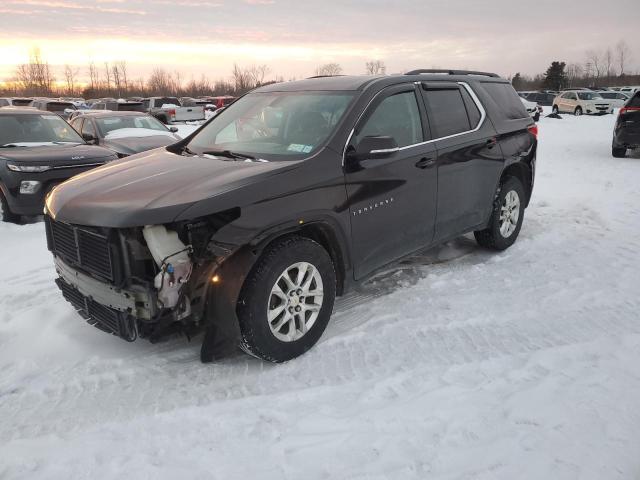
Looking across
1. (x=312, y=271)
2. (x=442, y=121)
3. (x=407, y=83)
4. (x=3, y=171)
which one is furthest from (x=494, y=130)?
(x=3, y=171)

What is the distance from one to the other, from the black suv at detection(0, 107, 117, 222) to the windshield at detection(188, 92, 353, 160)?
3.29 meters

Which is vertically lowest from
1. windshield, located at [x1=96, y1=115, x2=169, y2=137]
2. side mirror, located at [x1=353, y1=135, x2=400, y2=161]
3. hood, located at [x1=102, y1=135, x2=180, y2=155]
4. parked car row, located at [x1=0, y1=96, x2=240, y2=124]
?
side mirror, located at [x1=353, y1=135, x2=400, y2=161]

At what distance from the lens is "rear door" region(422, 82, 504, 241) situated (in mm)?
4281

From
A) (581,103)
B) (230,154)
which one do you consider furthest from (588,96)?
(230,154)

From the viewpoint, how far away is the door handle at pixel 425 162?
3984 mm

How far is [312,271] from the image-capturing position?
128 inches

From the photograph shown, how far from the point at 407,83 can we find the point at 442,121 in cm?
50

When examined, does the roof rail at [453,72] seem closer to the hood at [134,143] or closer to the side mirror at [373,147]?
the side mirror at [373,147]

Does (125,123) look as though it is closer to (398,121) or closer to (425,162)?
(398,121)

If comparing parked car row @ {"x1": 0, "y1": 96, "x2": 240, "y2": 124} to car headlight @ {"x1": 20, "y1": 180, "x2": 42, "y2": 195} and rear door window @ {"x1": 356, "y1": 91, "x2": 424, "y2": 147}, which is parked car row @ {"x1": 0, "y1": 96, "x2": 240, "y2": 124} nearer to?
car headlight @ {"x1": 20, "y1": 180, "x2": 42, "y2": 195}

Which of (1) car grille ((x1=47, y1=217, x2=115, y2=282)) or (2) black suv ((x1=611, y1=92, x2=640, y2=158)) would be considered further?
(2) black suv ((x1=611, y1=92, x2=640, y2=158))

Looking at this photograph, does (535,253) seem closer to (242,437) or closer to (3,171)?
(242,437)

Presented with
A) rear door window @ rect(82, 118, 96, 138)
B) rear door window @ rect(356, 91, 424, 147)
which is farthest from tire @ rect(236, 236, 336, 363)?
rear door window @ rect(82, 118, 96, 138)

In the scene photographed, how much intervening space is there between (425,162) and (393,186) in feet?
1.53
